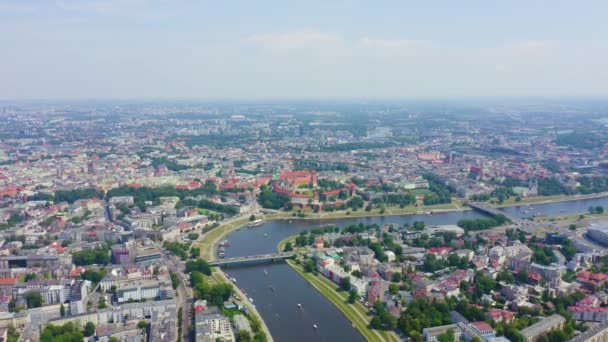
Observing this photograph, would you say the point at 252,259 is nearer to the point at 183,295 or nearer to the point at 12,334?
the point at 183,295

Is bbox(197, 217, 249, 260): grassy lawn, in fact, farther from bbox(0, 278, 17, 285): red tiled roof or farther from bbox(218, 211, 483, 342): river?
bbox(0, 278, 17, 285): red tiled roof

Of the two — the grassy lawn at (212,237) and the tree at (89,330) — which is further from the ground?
the tree at (89,330)

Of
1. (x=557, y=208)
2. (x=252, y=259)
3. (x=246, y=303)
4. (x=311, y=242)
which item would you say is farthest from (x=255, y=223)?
(x=557, y=208)

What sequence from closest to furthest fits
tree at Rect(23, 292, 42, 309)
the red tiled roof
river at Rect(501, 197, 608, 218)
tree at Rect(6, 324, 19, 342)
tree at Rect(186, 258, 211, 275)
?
1. tree at Rect(6, 324, 19, 342)
2. tree at Rect(23, 292, 42, 309)
3. the red tiled roof
4. tree at Rect(186, 258, 211, 275)
5. river at Rect(501, 197, 608, 218)

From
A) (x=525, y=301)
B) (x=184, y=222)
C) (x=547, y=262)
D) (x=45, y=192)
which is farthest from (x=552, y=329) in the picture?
(x=45, y=192)

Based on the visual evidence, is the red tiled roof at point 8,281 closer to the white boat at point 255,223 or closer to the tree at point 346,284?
the tree at point 346,284

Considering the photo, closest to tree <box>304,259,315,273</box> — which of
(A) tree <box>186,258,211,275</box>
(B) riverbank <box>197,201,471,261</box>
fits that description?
(A) tree <box>186,258,211,275</box>

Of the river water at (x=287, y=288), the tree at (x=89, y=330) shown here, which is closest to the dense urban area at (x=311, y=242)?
the tree at (x=89, y=330)

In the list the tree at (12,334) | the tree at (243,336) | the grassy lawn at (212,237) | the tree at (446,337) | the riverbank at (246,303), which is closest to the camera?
the tree at (446,337)
